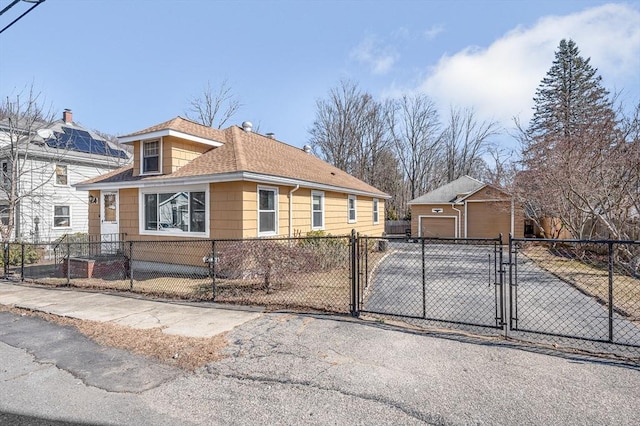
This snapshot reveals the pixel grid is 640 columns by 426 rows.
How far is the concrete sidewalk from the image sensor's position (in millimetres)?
5352

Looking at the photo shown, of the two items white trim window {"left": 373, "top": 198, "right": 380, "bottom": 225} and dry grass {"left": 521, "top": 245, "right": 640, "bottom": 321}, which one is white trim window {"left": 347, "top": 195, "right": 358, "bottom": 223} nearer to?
white trim window {"left": 373, "top": 198, "right": 380, "bottom": 225}

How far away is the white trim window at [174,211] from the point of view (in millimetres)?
10422

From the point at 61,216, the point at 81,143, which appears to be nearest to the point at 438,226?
the point at 61,216

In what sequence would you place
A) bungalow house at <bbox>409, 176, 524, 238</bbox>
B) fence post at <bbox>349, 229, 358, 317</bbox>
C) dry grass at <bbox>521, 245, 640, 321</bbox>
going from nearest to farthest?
1. fence post at <bbox>349, 229, 358, 317</bbox>
2. dry grass at <bbox>521, 245, 640, 321</bbox>
3. bungalow house at <bbox>409, 176, 524, 238</bbox>

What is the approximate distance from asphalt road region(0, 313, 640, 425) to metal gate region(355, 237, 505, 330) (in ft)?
2.93

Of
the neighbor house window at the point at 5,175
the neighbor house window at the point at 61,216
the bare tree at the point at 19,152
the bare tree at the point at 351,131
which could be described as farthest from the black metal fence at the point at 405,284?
the bare tree at the point at 351,131

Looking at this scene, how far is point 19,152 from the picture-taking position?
16.5 m

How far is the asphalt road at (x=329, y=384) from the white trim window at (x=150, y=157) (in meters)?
7.75

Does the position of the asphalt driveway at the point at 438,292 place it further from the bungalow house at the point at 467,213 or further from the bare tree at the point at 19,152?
the bare tree at the point at 19,152

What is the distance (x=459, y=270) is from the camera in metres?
10.8

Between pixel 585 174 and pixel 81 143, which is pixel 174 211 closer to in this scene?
pixel 585 174

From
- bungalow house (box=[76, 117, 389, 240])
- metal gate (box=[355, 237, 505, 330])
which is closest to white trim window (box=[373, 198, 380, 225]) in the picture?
bungalow house (box=[76, 117, 389, 240])

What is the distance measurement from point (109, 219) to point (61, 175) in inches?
349

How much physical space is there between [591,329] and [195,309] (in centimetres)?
643
